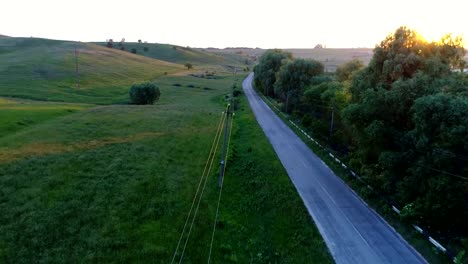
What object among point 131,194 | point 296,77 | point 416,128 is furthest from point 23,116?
point 416,128

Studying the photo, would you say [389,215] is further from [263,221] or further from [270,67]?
[270,67]

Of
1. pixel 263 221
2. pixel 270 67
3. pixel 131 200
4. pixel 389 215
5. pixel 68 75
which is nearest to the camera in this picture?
pixel 263 221

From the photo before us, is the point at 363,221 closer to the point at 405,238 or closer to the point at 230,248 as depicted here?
the point at 405,238

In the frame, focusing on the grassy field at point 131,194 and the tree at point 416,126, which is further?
the tree at point 416,126

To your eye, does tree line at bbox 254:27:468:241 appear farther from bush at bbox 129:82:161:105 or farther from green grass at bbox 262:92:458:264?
bush at bbox 129:82:161:105

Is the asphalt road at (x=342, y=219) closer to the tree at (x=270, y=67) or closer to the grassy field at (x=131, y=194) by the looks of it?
the grassy field at (x=131, y=194)

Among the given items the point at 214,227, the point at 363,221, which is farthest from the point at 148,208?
the point at 363,221

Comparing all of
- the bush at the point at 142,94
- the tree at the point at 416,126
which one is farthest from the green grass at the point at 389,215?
the bush at the point at 142,94
